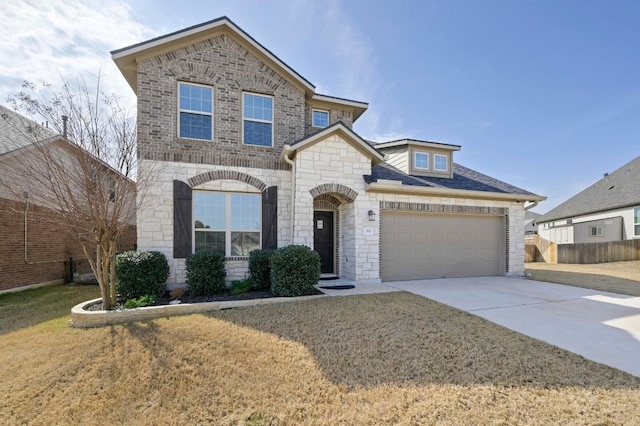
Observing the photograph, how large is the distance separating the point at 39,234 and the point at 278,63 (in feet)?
32.4

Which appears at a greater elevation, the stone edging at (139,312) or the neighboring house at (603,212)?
the neighboring house at (603,212)

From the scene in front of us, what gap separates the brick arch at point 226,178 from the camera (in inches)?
324

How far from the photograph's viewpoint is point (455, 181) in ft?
36.4

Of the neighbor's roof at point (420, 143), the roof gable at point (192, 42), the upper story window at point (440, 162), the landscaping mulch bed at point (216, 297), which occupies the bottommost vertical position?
the landscaping mulch bed at point (216, 297)

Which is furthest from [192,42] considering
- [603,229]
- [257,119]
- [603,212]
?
[603,229]

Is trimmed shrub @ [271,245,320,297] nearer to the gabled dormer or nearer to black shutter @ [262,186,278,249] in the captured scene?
black shutter @ [262,186,278,249]

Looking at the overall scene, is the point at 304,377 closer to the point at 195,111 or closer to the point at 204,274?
the point at 204,274

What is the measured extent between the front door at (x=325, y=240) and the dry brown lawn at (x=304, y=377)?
4.86m

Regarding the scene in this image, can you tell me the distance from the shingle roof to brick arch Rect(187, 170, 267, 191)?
3315mm

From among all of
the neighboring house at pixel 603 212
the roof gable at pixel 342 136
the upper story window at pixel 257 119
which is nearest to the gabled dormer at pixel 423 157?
the roof gable at pixel 342 136

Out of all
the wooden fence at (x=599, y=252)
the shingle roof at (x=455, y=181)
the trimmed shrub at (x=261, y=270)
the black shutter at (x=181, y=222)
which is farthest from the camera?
the wooden fence at (x=599, y=252)

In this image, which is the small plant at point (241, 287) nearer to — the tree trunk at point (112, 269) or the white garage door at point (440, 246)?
the tree trunk at point (112, 269)

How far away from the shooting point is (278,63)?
900 cm

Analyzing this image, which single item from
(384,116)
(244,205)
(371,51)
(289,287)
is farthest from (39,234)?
(384,116)
